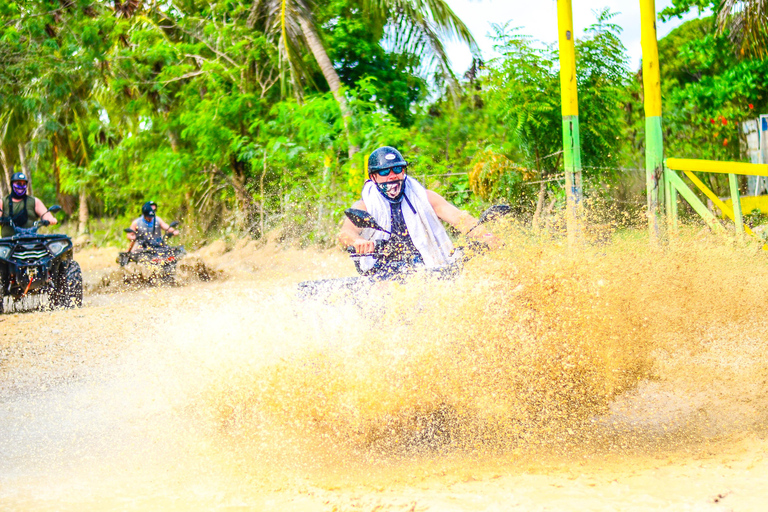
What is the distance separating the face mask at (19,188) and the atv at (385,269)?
7.09 meters

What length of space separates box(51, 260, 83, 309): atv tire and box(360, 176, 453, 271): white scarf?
21.2 ft

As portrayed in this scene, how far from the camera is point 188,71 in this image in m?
19.2

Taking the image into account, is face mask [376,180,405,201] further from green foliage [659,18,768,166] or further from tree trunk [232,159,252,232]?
tree trunk [232,159,252,232]

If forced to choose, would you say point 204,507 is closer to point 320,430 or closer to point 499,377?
point 320,430

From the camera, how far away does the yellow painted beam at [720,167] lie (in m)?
7.17

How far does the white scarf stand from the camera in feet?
17.1

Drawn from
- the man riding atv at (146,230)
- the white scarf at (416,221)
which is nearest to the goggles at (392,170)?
the white scarf at (416,221)

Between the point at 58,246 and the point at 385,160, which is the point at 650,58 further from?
the point at 58,246

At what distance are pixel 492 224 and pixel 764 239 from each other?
12.4ft

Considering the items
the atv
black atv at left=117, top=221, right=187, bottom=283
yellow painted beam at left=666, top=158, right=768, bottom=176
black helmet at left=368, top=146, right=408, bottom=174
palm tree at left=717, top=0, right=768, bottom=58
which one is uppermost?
palm tree at left=717, top=0, right=768, bottom=58

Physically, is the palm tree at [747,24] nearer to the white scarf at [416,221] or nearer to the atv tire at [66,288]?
the white scarf at [416,221]

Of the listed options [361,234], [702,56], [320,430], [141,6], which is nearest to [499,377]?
[320,430]

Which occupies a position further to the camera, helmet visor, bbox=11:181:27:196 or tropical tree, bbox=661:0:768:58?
tropical tree, bbox=661:0:768:58

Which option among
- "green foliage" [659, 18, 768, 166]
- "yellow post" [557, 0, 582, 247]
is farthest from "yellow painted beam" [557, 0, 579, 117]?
"green foliage" [659, 18, 768, 166]
